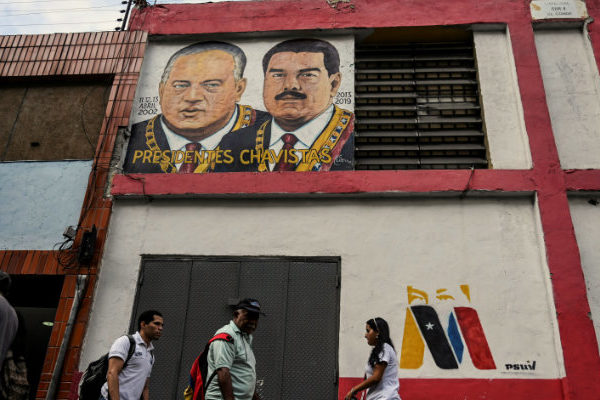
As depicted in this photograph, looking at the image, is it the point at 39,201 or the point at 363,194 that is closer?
the point at 363,194

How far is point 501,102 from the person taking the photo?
7.58 m

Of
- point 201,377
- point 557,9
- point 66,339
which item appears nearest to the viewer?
point 201,377

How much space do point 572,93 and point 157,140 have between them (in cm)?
658

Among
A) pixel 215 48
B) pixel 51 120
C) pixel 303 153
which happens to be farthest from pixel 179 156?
pixel 51 120

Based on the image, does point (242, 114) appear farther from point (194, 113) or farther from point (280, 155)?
point (280, 155)

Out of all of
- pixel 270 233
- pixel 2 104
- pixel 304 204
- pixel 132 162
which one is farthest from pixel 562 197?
pixel 2 104

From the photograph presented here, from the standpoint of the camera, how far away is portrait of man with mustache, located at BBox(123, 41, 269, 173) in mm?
7672

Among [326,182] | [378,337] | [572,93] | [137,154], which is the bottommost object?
[378,337]

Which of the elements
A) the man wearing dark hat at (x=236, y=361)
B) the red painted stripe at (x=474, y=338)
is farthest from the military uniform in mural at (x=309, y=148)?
the man wearing dark hat at (x=236, y=361)

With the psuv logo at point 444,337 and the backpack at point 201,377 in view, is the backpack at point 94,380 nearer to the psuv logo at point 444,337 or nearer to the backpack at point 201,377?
the backpack at point 201,377

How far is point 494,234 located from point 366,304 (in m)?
2.02

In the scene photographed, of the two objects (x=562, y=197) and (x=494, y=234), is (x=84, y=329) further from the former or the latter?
(x=562, y=197)

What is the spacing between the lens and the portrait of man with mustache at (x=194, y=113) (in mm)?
7672

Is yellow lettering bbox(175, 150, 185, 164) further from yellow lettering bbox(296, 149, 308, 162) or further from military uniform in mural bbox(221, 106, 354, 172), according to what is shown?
yellow lettering bbox(296, 149, 308, 162)
